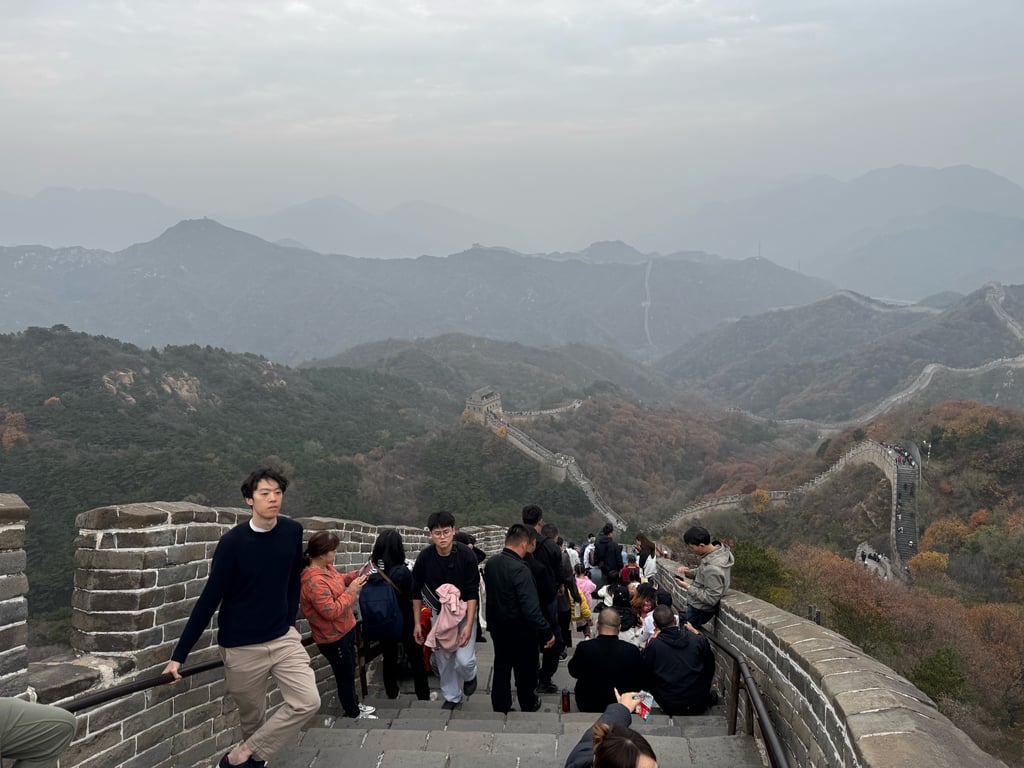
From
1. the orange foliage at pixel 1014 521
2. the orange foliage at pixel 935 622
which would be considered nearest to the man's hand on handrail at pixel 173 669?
the orange foliage at pixel 935 622

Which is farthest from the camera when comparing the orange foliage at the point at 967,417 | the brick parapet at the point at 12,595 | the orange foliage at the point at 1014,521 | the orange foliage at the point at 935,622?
the orange foliage at the point at 967,417

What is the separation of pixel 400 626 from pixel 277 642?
5.80 ft

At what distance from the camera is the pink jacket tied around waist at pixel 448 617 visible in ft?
16.3

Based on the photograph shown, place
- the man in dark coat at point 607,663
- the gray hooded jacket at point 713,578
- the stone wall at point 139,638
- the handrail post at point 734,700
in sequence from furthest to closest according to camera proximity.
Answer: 1. the gray hooded jacket at point 713,578
2. the man in dark coat at point 607,663
3. the handrail post at point 734,700
4. the stone wall at point 139,638

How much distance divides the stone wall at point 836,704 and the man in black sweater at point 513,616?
1472 mm

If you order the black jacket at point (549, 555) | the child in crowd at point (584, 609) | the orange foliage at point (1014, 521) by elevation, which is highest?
the black jacket at point (549, 555)

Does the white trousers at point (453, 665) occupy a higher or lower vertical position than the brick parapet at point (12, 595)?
lower

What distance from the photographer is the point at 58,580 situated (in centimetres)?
2309

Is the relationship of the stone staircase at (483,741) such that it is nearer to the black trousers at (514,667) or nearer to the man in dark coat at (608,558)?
the black trousers at (514,667)

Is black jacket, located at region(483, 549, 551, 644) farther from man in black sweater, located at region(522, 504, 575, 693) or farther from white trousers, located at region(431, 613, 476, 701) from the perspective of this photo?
man in black sweater, located at region(522, 504, 575, 693)

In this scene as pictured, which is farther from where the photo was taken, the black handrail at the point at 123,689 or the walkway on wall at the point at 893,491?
the walkway on wall at the point at 893,491

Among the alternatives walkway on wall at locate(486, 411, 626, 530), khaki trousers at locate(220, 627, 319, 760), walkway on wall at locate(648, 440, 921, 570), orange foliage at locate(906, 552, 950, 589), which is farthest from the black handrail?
walkway on wall at locate(486, 411, 626, 530)

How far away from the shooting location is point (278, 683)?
3701 mm

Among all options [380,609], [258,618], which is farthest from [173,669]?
[380,609]
